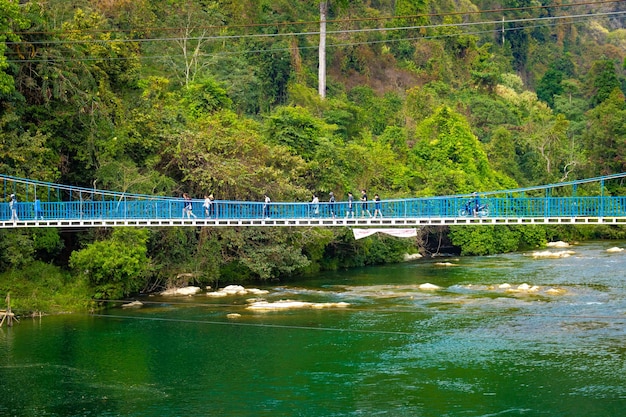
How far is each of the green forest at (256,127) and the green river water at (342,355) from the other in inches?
113

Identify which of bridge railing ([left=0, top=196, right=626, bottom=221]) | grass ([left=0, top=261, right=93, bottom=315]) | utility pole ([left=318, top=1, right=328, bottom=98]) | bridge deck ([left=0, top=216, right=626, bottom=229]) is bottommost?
grass ([left=0, top=261, right=93, bottom=315])

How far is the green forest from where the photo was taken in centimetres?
3262

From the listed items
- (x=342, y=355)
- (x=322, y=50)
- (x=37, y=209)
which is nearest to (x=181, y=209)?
(x=37, y=209)

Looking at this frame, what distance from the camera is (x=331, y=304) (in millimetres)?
31609

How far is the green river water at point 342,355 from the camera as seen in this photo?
20.8 meters

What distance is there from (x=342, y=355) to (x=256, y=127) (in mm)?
20235

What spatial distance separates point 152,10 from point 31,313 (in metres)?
28.6

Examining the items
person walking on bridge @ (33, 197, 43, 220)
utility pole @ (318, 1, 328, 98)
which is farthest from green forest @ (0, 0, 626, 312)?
utility pole @ (318, 1, 328, 98)

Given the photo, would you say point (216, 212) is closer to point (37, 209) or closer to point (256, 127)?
point (37, 209)

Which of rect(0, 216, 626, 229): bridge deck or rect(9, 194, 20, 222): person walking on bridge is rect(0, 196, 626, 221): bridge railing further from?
rect(9, 194, 20, 222): person walking on bridge

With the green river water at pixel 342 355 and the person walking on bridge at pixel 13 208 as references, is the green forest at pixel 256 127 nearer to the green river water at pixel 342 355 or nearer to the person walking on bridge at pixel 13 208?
the person walking on bridge at pixel 13 208

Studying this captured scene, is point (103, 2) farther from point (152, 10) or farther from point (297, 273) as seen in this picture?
point (297, 273)

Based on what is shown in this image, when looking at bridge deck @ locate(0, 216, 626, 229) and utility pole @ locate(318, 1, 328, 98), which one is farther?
utility pole @ locate(318, 1, 328, 98)

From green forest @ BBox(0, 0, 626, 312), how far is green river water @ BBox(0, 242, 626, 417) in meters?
2.88
